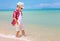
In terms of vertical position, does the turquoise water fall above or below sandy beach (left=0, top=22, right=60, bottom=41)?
above

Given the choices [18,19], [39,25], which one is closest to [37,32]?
[39,25]

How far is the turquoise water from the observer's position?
155 centimetres

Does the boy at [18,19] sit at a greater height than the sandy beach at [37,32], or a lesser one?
greater

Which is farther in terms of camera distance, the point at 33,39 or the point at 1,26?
the point at 1,26

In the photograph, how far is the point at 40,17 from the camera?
1549mm

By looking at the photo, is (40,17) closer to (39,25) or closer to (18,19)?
(39,25)

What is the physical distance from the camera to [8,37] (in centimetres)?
158

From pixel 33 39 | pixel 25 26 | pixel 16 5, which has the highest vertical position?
pixel 16 5

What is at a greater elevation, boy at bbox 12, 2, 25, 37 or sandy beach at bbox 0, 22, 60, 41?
boy at bbox 12, 2, 25, 37

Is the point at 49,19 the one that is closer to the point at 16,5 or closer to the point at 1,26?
the point at 16,5

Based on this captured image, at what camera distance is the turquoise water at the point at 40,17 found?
155 centimetres

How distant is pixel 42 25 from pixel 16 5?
251 millimetres

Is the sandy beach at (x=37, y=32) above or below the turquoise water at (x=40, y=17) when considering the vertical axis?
below

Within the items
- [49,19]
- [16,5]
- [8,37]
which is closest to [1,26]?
[8,37]
